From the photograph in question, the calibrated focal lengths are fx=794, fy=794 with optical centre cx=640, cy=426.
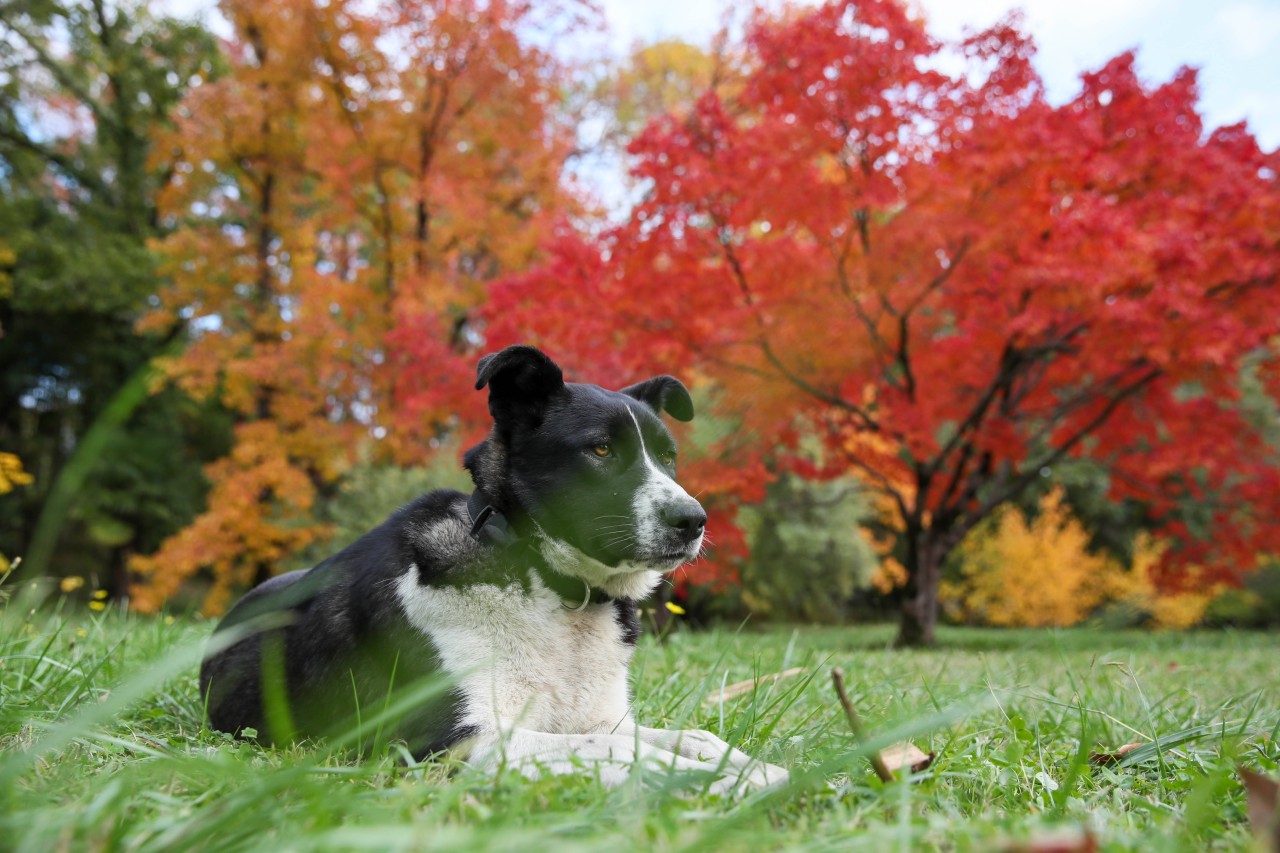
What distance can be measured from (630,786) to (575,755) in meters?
0.28

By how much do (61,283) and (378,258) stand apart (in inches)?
271

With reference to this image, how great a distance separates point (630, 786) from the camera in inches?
61.0

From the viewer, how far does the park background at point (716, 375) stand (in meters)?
1.61

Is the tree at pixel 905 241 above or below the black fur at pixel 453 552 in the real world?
above

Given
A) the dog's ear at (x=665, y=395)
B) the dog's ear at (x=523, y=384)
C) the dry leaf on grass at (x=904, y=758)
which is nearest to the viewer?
the dry leaf on grass at (x=904, y=758)

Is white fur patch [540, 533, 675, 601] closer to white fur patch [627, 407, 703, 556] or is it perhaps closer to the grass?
white fur patch [627, 407, 703, 556]

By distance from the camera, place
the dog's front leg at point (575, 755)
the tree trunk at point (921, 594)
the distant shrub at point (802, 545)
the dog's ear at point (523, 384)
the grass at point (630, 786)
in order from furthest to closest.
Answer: the distant shrub at point (802, 545), the tree trunk at point (921, 594), the dog's ear at point (523, 384), the dog's front leg at point (575, 755), the grass at point (630, 786)

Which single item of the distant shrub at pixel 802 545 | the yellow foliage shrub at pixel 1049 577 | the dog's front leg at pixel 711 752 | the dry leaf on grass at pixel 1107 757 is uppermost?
the dog's front leg at pixel 711 752

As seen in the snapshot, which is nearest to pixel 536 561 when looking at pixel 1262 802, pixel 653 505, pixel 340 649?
pixel 653 505

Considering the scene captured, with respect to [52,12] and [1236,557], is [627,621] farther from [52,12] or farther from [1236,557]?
[52,12]

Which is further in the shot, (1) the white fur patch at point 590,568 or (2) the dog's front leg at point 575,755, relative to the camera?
(1) the white fur patch at point 590,568

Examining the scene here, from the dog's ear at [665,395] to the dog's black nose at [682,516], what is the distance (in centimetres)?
70

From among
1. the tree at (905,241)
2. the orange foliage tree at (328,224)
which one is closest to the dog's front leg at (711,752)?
the tree at (905,241)

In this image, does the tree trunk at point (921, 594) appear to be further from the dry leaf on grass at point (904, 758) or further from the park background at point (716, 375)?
the dry leaf on grass at point (904, 758)
